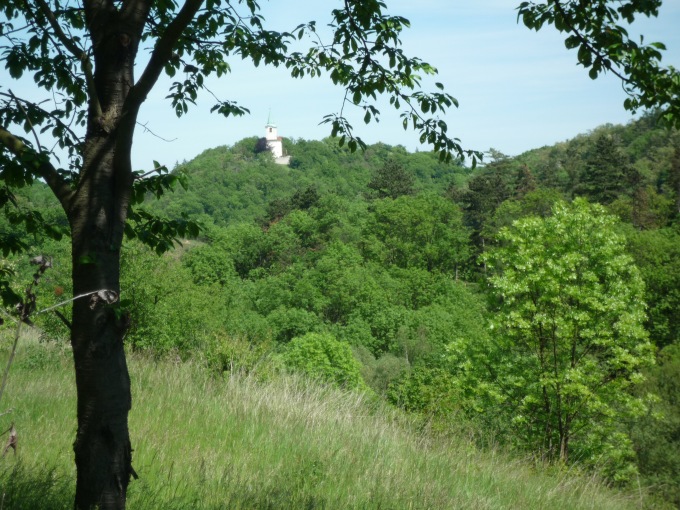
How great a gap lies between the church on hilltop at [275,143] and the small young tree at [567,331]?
4167 inches

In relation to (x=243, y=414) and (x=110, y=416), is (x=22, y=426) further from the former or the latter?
(x=110, y=416)

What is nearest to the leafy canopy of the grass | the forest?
the forest

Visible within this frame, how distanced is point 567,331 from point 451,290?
32.9m

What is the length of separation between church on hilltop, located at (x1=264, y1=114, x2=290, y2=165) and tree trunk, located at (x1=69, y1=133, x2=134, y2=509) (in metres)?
124

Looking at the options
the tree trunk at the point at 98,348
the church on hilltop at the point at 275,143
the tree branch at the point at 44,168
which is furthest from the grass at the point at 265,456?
the church on hilltop at the point at 275,143

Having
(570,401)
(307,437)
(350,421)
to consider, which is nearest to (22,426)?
(307,437)

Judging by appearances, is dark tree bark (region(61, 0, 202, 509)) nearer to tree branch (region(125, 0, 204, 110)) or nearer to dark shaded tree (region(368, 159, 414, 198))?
tree branch (region(125, 0, 204, 110))

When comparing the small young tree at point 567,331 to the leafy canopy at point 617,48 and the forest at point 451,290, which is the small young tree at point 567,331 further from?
the leafy canopy at point 617,48

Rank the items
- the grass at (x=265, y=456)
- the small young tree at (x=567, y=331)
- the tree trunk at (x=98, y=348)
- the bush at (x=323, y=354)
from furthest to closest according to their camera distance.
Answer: the bush at (x=323, y=354), the small young tree at (x=567, y=331), the grass at (x=265, y=456), the tree trunk at (x=98, y=348)

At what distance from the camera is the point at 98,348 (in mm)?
2291

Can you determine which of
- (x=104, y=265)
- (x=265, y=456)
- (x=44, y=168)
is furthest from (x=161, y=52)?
(x=265, y=456)

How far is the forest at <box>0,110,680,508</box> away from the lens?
1389 centimetres

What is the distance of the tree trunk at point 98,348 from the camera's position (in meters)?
2.30

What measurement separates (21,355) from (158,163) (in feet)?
23.2
